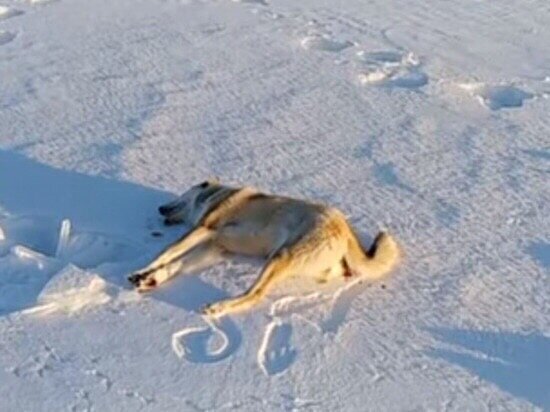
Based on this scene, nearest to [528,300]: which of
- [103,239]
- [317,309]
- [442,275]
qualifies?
[442,275]

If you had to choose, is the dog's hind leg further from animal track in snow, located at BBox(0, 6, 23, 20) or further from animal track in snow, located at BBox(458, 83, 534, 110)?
animal track in snow, located at BBox(0, 6, 23, 20)

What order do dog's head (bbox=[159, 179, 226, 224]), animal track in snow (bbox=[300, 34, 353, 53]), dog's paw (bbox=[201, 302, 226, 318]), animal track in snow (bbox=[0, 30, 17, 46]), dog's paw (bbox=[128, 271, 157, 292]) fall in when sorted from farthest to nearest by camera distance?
1. animal track in snow (bbox=[300, 34, 353, 53])
2. animal track in snow (bbox=[0, 30, 17, 46])
3. dog's head (bbox=[159, 179, 226, 224])
4. dog's paw (bbox=[128, 271, 157, 292])
5. dog's paw (bbox=[201, 302, 226, 318])

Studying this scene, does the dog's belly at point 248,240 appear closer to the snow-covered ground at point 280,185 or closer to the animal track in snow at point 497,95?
the snow-covered ground at point 280,185

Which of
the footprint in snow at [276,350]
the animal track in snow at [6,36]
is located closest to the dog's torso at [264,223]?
the footprint in snow at [276,350]

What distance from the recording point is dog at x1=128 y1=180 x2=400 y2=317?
4355 mm

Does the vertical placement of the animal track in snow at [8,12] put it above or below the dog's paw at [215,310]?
below

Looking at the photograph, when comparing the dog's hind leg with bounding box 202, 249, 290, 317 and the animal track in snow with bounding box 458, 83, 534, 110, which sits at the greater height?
the dog's hind leg with bounding box 202, 249, 290, 317

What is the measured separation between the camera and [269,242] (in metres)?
4.58

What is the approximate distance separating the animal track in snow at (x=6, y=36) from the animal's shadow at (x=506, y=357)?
3.89 m

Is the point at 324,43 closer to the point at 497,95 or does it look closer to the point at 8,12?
the point at 497,95

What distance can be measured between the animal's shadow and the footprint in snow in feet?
1.63

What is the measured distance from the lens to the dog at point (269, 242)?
14.3 feet

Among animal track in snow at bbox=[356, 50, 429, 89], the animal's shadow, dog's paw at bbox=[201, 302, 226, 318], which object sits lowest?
animal track in snow at bbox=[356, 50, 429, 89]

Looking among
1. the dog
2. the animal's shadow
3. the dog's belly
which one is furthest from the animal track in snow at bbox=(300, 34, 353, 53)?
the animal's shadow
